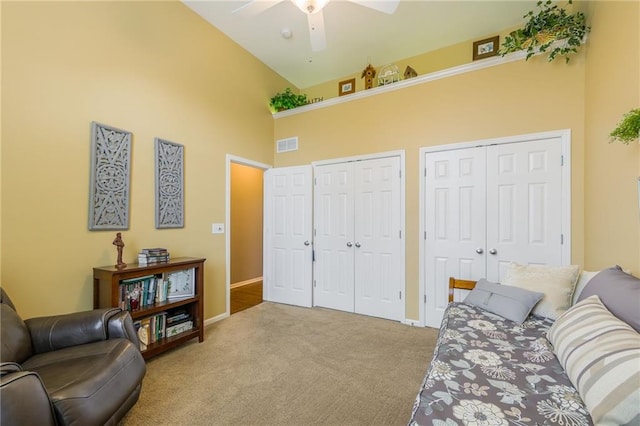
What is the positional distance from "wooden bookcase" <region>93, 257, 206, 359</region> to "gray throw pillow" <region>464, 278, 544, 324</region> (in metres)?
2.54

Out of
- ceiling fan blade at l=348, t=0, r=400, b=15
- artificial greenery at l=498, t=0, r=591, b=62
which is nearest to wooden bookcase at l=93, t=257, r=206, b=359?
ceiling fan blade at l=348, t=0, r=400, b=15

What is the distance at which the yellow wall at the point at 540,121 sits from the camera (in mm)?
1849

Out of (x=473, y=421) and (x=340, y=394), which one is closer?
(x=473, y=421)

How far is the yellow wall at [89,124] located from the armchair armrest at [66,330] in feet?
1.55

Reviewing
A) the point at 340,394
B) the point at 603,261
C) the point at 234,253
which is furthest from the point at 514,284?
the point at 234,253

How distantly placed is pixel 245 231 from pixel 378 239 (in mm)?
2901

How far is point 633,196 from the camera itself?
1.70m

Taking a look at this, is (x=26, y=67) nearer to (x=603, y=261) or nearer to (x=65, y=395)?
(x=65, y=395)

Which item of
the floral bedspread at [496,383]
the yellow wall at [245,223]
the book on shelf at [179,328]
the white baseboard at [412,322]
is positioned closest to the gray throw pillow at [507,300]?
the floral bedspread at [496,383]

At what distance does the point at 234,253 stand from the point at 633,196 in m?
4.98

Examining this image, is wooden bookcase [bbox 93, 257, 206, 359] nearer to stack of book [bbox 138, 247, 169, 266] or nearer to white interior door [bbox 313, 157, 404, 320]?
stack of book [bbox 138, 247, 169, 266]

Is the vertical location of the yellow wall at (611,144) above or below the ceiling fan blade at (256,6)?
below

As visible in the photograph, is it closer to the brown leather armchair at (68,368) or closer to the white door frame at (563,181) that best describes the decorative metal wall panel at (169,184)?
the brown leather armchair at (68,368)

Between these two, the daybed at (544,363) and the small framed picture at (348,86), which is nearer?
the daybed at (544,363)
